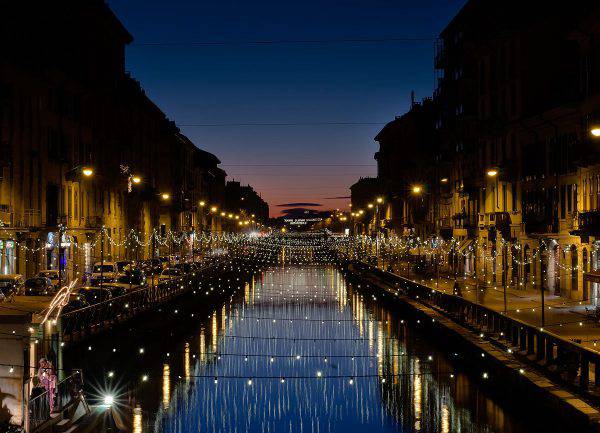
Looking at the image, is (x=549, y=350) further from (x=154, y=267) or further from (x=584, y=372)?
(x=154, y=267)

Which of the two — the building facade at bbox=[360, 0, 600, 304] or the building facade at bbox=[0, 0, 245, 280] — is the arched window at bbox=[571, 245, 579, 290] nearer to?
the building facade at bbox=[360, 0, 600, 304]

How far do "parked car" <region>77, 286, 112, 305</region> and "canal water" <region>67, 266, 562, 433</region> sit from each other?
1976mm

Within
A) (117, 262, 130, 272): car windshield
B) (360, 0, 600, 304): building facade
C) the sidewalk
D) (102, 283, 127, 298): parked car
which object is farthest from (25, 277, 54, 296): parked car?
(360, 0, 600, 304): building facade

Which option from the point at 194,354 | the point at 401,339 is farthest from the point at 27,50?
the point at 401,339

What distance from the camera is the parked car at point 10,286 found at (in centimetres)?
3846

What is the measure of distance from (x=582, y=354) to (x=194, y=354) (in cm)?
1849

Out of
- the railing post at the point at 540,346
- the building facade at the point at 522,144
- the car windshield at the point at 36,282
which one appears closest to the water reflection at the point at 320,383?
the railing post at the point at 540,346

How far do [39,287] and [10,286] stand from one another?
9.52ft

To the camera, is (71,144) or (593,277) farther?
(71,144)

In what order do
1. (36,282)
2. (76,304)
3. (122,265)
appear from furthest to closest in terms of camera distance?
(122,265), (36,282), (76,304)

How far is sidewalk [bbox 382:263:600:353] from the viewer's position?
28578 mm

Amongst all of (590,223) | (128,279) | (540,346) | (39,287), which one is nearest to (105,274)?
(128,279)

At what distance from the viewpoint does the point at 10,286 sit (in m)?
39.6

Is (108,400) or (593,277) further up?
(593,277)
